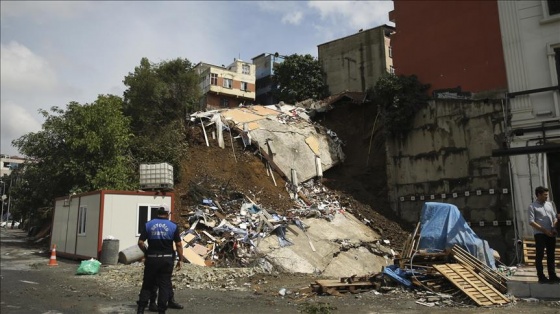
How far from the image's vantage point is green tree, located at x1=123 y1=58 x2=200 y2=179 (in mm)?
19078

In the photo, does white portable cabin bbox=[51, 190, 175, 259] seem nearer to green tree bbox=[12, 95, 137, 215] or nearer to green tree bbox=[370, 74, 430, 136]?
green tree bbox=[12, 95, 137, 215]

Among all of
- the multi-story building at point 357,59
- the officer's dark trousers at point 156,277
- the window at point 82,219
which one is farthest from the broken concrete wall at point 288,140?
the multi-story building at point 357,59

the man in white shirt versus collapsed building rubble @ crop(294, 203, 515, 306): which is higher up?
the man in white shirt

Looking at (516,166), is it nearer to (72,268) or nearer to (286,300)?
(286,300)

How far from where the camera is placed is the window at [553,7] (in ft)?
45.7

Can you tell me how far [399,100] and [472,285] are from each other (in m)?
13.2

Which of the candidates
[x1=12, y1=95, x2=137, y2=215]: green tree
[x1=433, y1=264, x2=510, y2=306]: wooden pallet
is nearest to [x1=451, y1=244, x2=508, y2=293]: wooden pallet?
[x1=433, y1=264, x2=510, y2=306]: wooden pallet

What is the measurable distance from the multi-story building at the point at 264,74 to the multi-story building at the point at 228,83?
2.54 ft

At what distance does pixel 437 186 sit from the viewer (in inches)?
708

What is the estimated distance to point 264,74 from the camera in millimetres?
Answer: 51938

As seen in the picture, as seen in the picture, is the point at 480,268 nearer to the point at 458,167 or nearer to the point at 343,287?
the point at 343,287

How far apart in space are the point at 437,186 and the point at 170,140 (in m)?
12.0

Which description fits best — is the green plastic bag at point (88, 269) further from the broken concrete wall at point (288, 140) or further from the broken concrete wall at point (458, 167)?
the broken concrete wall at point (458, 167)

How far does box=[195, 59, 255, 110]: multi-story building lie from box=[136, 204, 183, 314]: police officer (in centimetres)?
4379
